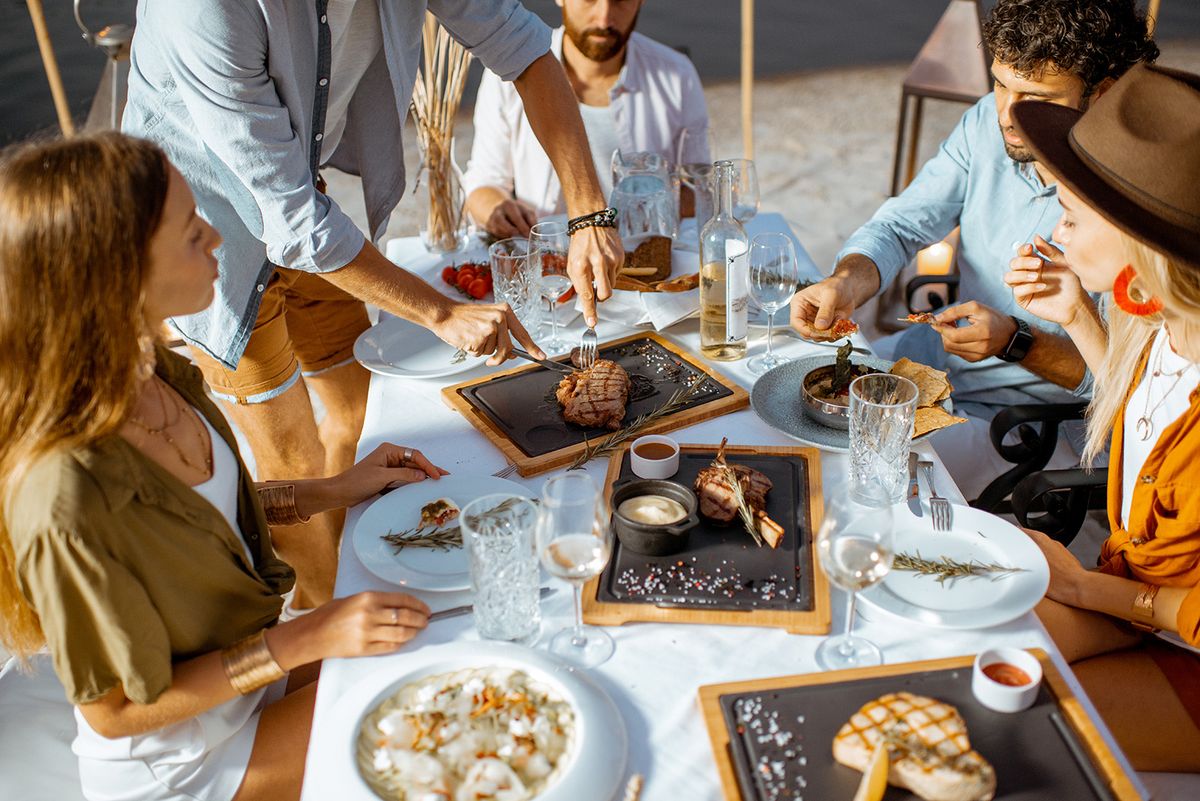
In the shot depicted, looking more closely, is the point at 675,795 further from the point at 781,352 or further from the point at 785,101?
the point at 785,101

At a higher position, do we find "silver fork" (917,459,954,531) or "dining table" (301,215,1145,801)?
"silver fork" (917,459,954,531)

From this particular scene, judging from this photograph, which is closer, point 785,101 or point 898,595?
point 898,595

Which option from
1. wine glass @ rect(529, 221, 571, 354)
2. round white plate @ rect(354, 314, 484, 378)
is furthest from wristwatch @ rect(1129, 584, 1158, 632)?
round white plate @ rect(354, 314, 484, 378)

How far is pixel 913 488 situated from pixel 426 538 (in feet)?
2.73

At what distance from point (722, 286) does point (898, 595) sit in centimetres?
93

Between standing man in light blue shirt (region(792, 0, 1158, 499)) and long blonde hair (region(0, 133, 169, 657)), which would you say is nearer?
long blonde hair (region(0, 133, 169, 657))

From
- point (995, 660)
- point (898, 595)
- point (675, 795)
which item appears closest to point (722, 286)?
point (898, 595)

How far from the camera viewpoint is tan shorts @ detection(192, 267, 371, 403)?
246 cm

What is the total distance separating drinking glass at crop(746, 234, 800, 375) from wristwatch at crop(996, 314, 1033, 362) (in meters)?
0.51

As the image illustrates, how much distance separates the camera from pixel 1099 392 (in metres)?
1.99

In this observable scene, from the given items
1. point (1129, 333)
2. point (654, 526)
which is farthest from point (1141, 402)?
point (654, 526)

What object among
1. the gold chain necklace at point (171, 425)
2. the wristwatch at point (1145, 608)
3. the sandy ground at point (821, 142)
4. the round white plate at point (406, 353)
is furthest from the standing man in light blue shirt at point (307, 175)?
the sandy ground at point (821, 142)

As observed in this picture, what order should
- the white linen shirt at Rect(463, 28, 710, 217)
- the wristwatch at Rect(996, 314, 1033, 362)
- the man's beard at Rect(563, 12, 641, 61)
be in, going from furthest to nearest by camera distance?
1. the white linen shirt at Rect(463, 28, 710, 217)
2. the man's beard at Rect(563, 12, 641, 61)
3. the wristwatch at Rect(996, 314, 1033, 362)

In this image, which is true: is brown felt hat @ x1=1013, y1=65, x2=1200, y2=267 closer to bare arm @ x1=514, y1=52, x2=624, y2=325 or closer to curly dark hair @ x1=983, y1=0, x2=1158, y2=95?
curly dark hair @ x1=983, y1=0, x2=1158, y2=95
